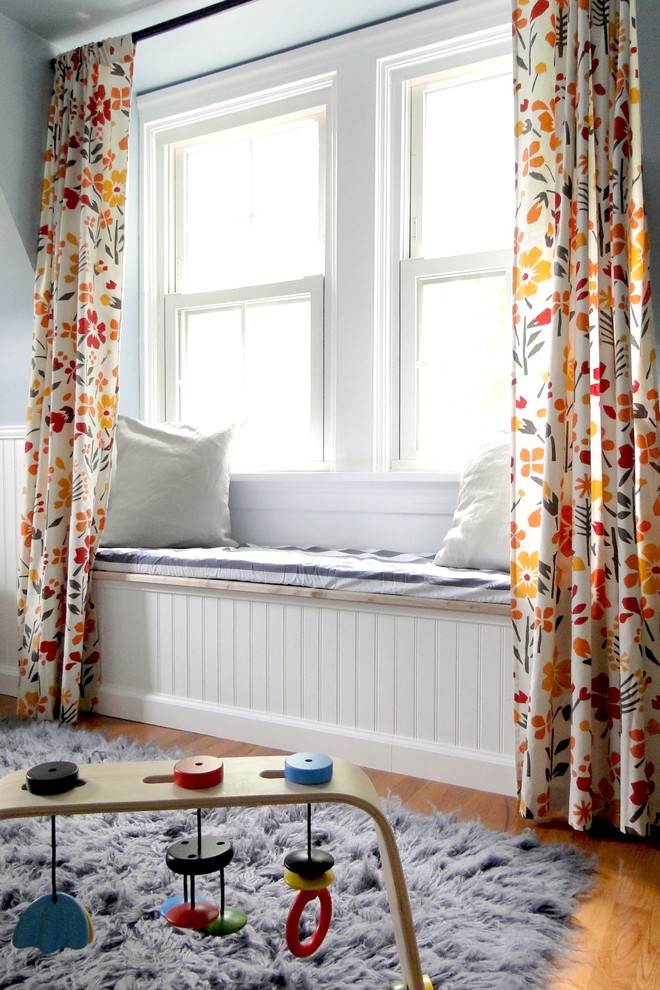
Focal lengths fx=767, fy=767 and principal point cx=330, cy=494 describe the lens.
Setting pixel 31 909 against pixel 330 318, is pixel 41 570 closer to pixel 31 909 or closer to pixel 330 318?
pixel 330 318

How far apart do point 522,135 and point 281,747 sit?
1763mm

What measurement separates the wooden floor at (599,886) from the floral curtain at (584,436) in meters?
0.05

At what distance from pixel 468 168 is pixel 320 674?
5.61 ft

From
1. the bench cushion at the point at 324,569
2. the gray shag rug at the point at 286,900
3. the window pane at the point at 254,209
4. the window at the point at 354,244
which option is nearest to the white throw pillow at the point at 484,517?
the bench cushion at the point at 324,569

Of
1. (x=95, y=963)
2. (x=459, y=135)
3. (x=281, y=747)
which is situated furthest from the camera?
(x=459, y=135)

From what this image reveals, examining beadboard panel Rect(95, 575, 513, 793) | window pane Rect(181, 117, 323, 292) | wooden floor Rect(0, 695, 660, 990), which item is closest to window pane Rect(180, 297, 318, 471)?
window pane Rect(181, 117, 323, 292)

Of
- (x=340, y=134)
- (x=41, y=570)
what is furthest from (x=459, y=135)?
(x=41, y=570)

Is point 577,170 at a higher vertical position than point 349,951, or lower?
higher

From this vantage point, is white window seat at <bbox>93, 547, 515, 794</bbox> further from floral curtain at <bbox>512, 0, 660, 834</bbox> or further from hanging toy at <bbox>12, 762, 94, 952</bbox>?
hanging toy at <bbox>12, 762, 94, 952</bbox>

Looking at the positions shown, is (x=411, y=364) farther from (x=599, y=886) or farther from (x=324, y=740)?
(x=599, y=886)

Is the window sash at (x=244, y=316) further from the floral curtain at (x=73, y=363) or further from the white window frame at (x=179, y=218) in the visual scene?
the floral curtain at (x=73, y=363)

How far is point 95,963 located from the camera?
1.23m

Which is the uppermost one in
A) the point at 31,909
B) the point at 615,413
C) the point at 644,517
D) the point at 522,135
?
the point at 522,135

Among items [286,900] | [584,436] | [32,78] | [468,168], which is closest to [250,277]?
[468,168]
